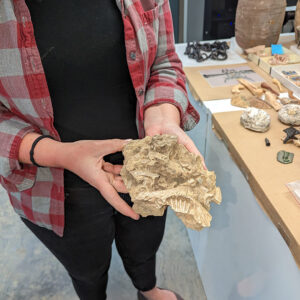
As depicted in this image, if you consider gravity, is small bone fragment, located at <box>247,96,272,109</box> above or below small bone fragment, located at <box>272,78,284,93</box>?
above

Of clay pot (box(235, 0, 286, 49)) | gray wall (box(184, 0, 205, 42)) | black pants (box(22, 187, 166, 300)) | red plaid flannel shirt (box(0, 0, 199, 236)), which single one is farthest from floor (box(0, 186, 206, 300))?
gray wall (box(184, 0, 205, 42))

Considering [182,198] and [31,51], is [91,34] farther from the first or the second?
[182,198]

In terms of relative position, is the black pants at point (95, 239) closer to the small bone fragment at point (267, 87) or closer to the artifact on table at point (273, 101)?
the artifact on table at point (273, 101)

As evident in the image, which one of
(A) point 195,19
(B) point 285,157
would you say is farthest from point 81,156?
(A) point 195,19

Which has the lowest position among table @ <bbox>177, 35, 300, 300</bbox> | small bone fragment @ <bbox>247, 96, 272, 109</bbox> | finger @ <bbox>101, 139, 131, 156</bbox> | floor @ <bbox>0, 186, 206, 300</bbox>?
floor @ <bbox>0, 186, 206, 300</bbox>

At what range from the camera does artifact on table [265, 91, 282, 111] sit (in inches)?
49.5

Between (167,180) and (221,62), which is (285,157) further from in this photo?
Result: (221,62)

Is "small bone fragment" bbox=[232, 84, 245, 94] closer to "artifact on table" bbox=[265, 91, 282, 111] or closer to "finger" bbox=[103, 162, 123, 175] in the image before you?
"artifact on table" bbox=[265, 91, 282, 111]

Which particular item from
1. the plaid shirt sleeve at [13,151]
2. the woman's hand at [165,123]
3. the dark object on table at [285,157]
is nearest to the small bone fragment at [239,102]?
the dark object on table at [285,157]

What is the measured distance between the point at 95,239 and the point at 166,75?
0.56m

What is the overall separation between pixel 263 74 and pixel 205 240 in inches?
35.1

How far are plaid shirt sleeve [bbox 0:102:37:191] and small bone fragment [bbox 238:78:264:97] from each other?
100 centimetres

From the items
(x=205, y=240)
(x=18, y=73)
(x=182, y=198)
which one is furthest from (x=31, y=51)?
(x=205, y=240)

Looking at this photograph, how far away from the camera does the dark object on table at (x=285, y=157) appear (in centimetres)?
98
